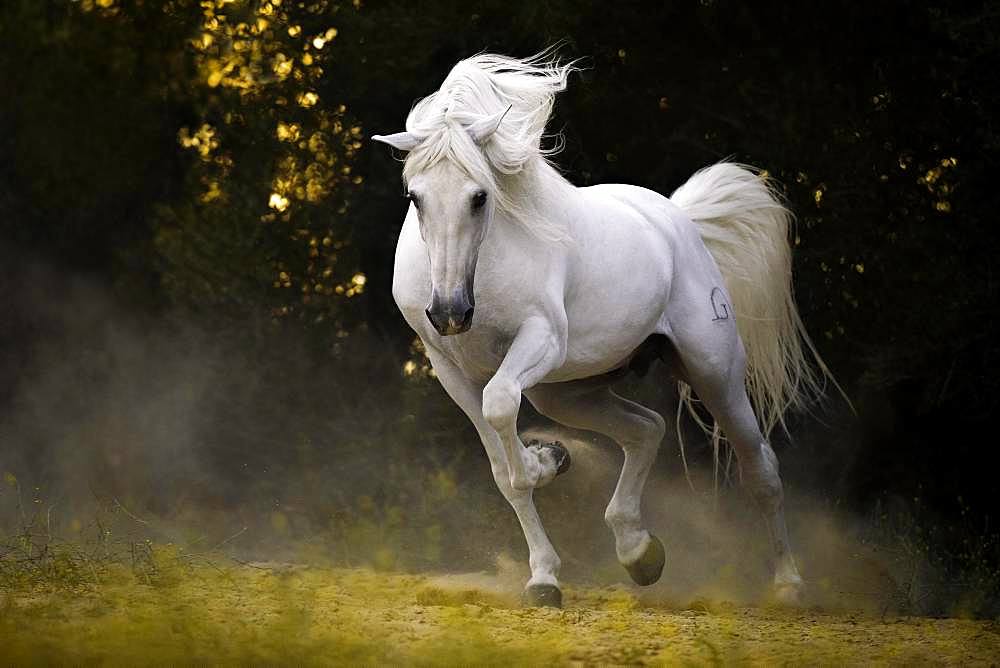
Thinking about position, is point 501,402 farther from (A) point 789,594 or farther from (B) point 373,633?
(A) point 789,594

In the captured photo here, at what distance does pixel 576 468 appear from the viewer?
30.8 ft

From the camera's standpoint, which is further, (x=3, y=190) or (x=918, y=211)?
(x=3, y=190)

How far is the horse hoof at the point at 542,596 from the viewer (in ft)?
20.1

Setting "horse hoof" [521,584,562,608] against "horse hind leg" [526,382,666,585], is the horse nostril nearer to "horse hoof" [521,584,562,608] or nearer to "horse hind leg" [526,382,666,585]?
"horse hoof" [521,584,562,608]

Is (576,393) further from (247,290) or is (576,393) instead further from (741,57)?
(247,290)

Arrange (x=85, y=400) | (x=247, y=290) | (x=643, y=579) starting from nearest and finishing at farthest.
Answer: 1. (x=643, y=579)
2. (x=247, y=290)
3. (x=85, y=400)

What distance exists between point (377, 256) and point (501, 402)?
4.75m

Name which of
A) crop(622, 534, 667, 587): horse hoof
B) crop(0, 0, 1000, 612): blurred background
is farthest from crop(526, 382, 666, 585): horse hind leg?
crop(0, 0, 1000, 612): blurred background

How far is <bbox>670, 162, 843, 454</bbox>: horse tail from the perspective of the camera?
25.3 feet

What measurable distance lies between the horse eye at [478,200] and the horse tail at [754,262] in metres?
2.17

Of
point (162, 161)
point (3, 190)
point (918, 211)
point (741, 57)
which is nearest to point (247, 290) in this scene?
point (162, 161)

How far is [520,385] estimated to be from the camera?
5781mm

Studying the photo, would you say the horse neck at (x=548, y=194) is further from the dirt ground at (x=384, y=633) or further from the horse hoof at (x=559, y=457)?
the dirt ground at (x=384, y=633)

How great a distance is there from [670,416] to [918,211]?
199cm
